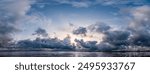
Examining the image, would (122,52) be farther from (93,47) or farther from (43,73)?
(43,73)

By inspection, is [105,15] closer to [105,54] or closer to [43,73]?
[105,54]

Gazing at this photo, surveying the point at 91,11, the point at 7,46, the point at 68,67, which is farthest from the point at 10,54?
the point at 91,11

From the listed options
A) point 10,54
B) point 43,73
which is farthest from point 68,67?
point 10,54

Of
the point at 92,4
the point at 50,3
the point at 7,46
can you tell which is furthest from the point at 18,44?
the point at 92,4

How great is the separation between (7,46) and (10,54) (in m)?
0.08

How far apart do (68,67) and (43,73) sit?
0.54ft

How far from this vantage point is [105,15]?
134 inches

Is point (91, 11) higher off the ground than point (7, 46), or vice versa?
point (91, 11)

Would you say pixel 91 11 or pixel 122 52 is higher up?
pixel 91 11

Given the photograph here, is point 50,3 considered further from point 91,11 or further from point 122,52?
point 122,52

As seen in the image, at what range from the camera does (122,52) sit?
3387 mm

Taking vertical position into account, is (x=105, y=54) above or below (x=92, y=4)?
below

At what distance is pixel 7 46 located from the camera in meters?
3.42

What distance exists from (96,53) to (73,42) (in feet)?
0.57
